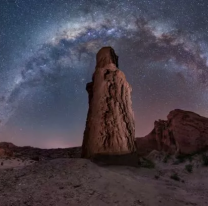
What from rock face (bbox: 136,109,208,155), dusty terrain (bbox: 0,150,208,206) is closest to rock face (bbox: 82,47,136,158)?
dusty terrain (bbox: 0,150,208,206)

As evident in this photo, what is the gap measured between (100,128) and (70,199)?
6.09 metres

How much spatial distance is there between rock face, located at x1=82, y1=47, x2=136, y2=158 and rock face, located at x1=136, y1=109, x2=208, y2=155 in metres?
14.7

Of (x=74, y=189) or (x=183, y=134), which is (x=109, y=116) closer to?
(x=74, y=189)

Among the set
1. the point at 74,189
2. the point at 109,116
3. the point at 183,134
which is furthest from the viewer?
the point at 183,134

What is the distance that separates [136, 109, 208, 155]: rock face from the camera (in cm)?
2317

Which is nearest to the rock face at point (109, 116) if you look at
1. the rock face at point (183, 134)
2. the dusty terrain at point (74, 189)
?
the dusty terrain at point (74, 189)

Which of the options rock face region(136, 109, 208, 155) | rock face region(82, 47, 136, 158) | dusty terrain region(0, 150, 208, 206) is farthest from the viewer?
rock face region(136, 109, 208, 155)

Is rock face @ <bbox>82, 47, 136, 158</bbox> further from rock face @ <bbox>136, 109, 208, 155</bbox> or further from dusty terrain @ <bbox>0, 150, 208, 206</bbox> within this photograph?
rock face @ <bbox>136, 109, 208, 155</bbox>

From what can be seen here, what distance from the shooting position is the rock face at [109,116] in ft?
33.0

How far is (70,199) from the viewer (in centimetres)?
433

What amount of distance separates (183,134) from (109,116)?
17.2m

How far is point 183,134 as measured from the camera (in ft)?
80.5

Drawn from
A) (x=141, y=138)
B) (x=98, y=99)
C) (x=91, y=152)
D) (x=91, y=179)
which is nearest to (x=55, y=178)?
(x=91, y=179)

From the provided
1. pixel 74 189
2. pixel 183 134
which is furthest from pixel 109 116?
pixel 183 134
